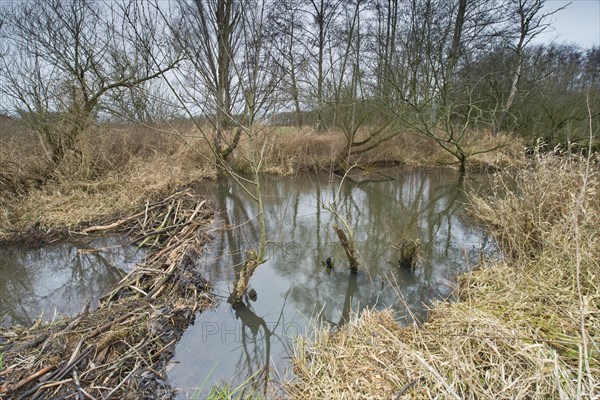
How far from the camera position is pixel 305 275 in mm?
4250

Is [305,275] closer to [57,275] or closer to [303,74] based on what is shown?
[57,275]

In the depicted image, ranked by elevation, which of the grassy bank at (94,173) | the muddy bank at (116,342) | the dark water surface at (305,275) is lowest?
the dark water surface at (305,275)

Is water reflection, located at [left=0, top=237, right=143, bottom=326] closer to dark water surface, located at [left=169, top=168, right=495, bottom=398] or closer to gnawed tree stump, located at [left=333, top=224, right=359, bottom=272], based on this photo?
dark water surface, located at [left=169, top=168, right=495, bottom=398]

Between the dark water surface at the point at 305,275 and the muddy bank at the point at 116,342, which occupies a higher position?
the muddy bank at the point at 116,342

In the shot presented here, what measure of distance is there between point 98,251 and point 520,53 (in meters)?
16.0

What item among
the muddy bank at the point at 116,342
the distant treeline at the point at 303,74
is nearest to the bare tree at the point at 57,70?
the distant treeline at the point at 303,74

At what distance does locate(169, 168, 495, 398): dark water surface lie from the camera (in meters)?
2.80

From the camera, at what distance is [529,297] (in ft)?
9.36

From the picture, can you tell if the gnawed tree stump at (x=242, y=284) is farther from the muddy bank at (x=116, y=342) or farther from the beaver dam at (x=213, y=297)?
the muddy bank at (x=116, y=342)

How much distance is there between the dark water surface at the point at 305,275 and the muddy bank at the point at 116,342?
0.64ft

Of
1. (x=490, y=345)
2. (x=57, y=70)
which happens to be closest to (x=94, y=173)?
(x=57, y=70)

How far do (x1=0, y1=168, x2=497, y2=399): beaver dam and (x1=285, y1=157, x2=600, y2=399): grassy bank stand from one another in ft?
1.21

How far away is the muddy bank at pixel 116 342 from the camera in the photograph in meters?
2.17

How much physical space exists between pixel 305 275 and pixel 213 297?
1.24 metres
